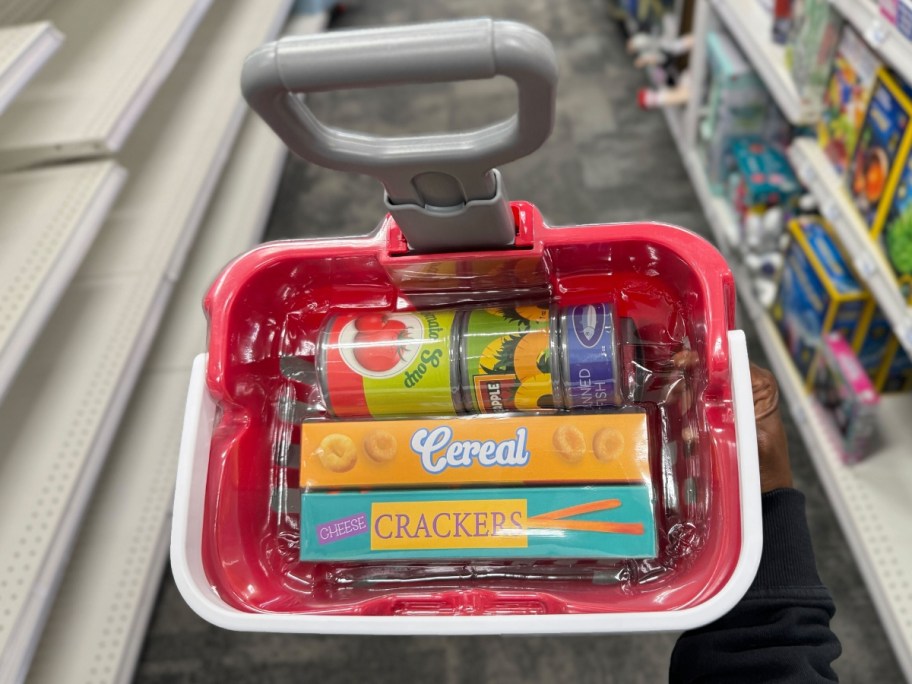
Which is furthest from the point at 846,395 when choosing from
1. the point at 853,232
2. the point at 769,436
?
the point at 769,436

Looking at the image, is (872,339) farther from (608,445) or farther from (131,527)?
(131,527)

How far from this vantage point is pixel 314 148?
0.57m

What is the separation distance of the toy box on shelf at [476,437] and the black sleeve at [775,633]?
9 cm

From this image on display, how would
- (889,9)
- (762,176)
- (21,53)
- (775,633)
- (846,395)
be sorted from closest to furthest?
1. (775,633)
2. (889,9)
3. (21,53)
4. (846,395)
5. (762,176)

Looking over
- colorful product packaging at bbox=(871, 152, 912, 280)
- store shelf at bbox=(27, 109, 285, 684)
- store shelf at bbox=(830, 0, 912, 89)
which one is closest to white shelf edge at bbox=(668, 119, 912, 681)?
colorful product packaging at bbox=(871, 152, 912, 280)

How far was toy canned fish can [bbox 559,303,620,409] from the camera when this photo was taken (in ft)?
2.32

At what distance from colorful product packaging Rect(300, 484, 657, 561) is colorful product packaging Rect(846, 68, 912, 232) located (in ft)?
2.95

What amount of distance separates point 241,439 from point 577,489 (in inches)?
13.7

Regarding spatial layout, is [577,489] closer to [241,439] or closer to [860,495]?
[241,439]

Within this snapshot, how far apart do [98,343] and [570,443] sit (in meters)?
1.22

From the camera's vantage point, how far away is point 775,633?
2.25 feet

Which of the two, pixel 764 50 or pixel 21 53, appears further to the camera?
pixel 764 50

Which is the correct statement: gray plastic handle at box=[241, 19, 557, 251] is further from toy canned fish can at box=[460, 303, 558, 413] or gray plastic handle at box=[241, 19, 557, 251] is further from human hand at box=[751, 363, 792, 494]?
human hand at box=[751, 363, 792, 494]

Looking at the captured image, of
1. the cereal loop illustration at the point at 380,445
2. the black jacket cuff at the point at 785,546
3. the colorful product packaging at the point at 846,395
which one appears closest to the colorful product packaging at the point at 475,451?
the cereal loop illustration at the point at 380,445
